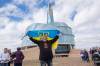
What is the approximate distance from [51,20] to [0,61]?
11001cm

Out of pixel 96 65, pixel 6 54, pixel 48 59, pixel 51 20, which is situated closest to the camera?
pixel 48 59

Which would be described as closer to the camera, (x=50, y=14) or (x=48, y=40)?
(x=48, y=40)

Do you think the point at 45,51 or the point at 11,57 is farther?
the point at 11,57

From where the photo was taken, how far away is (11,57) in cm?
1695

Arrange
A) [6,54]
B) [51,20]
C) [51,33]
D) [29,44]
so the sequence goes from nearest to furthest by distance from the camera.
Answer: [51,33] < [6,54] < [29,44] < [51,20]

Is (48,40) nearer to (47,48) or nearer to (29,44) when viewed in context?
(47,48)

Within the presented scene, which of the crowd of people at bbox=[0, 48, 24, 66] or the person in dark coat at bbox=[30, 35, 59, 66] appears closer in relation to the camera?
the person in dark coat at bbox=[30, 35, 59, 66]

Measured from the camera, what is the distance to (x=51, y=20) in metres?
128

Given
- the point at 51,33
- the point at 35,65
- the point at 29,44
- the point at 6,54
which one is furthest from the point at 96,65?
the point at 29,44

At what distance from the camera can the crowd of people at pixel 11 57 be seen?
642 inches

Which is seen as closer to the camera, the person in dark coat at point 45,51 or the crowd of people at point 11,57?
the person in dark coat at point 45,51

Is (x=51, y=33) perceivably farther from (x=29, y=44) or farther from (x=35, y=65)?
(x=29, y=44)

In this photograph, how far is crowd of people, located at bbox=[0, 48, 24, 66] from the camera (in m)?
16.3

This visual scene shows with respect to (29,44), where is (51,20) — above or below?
above
